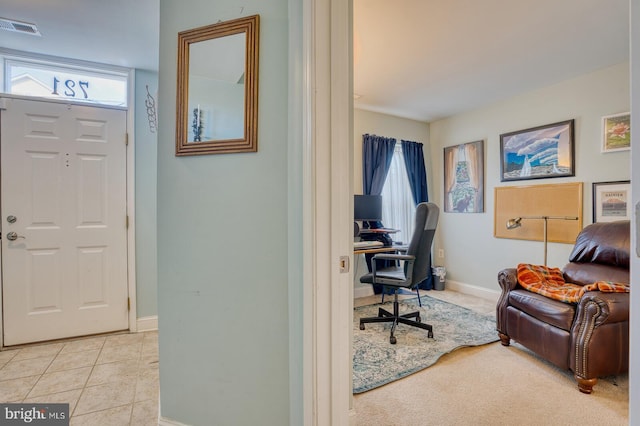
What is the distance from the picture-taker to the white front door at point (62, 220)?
255cm

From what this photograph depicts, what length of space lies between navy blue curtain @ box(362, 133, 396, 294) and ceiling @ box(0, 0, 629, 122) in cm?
89

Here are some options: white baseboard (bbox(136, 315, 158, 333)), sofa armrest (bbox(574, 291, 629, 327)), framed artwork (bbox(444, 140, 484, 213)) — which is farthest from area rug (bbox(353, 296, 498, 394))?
white baseboard (bbox(136, 315, 158, 333))

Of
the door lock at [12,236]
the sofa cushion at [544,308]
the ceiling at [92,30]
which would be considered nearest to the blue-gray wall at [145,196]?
the ceiling at [92,30]

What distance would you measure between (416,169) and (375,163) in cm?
75

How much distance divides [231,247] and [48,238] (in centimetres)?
231

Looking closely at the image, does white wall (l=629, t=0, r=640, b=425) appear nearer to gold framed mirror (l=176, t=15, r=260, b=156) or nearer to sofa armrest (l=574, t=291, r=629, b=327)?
gold framed mirror (l=176, t=15, r=260, b=156)

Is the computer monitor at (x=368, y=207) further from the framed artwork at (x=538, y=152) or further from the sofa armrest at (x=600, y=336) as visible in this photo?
the sofa armrest at (x=600, y=336)

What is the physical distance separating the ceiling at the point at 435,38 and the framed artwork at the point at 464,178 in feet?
3.23

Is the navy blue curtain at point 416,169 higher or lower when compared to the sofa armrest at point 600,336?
higher

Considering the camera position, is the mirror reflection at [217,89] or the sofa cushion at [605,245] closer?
the mirror reflection at [217,89]

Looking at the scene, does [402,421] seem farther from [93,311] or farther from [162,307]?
[93,311]

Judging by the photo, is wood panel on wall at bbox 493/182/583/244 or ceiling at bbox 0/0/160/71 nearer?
ceiling at bbox 0/0/160/71

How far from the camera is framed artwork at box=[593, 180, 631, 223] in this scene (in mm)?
2826

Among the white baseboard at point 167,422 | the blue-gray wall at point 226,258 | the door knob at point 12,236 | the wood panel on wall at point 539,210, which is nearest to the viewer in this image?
the blue-gray wall at point 226,258
